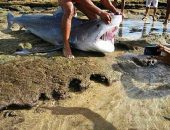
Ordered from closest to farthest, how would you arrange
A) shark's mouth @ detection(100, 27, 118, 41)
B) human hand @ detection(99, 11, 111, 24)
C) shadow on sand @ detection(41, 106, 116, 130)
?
shadow on sand @ detection(41, 106, 116, 130)
human hand @ detection(99, 11, 111, 24)
shark's mouth @ detection(100, 27, 118, 41)

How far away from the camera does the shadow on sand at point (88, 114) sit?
13.6ft

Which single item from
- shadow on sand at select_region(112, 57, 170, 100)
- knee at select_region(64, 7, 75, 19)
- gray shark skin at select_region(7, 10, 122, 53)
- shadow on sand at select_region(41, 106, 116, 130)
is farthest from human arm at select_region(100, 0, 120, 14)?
shadow on sand at select_region(41, 106, 116, 130)

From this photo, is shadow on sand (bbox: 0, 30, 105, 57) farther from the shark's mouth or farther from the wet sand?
the shark's mouth

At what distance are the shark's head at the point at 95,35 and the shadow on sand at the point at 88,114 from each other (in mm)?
1801

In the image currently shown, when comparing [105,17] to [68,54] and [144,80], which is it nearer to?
[68,54]

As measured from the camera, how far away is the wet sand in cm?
416

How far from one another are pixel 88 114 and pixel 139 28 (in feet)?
18.9

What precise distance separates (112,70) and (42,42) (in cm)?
210

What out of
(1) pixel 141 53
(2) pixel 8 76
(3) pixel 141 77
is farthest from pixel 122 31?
(2) pixel 8 76

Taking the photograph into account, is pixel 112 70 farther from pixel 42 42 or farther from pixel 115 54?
pixel 42 42

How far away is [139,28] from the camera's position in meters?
9.74

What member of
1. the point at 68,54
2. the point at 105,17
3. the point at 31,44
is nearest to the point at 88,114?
the point at 68,54

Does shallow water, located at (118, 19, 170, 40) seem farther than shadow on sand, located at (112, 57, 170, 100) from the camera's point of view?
Yes

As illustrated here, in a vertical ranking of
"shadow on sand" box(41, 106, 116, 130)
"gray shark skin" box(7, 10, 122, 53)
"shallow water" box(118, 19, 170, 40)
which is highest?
"gray shark skin" box(7, 10, 122, 53)
